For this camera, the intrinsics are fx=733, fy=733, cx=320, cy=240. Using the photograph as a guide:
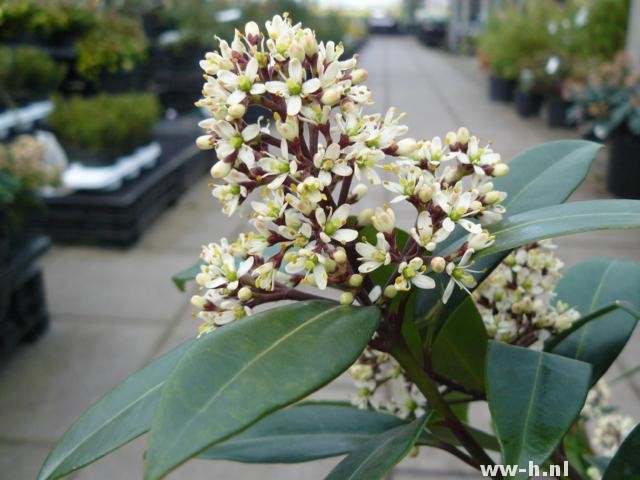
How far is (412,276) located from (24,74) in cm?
497

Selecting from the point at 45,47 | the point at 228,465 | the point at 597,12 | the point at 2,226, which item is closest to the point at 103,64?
the point at 45,47

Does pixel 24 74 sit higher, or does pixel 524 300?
pixel 524 300

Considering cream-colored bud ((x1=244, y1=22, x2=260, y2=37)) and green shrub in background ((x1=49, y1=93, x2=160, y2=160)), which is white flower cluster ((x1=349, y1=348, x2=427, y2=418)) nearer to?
cream-colored bud ((x1=244, y1=22, x2=260, y2=37))

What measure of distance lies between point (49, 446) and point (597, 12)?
7114 millimetres

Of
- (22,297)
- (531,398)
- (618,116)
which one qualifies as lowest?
(22,297)

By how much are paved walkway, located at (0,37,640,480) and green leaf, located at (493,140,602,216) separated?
4.96 ft

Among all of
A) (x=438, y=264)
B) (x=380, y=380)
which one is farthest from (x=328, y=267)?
(x=380, y=380)

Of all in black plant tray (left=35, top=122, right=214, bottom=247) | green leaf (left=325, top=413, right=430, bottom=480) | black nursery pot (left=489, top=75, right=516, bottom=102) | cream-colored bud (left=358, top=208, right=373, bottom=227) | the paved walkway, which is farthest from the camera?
black nursery pot (left=489, top=75, right=516, bottom=102)

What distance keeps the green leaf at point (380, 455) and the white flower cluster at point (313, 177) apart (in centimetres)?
17

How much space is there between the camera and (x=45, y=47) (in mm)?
6484

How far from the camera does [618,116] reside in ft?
17.2

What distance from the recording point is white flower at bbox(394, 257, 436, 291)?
845mm

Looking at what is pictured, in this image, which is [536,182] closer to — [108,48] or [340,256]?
[340,256]

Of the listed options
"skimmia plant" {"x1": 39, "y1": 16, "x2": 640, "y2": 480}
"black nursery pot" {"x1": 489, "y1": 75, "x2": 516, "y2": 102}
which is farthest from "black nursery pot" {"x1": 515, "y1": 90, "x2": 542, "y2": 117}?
"skimmia plant" {"x1": 39, "y1": 16, "x2": 640, "y2": 480}
